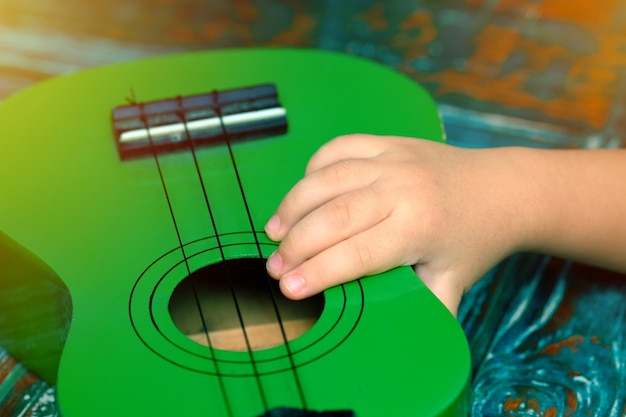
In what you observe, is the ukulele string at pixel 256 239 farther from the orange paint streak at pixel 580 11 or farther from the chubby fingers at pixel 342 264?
the orange paint streak at pixel 580 11

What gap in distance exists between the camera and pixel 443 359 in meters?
0.52

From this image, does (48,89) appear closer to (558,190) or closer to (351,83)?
(351,83)

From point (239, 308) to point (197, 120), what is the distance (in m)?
0.21

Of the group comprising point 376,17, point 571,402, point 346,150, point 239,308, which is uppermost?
point 376,17

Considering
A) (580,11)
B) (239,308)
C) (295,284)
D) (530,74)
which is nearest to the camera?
(295,284)

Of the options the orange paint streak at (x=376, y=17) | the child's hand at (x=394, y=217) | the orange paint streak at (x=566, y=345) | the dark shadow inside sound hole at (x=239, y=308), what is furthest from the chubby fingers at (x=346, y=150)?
the orange paint streak at (x=376, y=17)

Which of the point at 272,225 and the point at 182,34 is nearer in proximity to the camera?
the point at 272,225

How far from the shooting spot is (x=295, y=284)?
22.5 inches

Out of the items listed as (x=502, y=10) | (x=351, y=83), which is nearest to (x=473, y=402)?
(x=351, y=83)

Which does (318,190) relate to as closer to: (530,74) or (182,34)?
(530,74)

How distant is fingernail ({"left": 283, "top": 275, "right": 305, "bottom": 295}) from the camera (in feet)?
1.87

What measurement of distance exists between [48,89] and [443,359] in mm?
564

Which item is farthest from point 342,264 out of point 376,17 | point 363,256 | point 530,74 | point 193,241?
point 376,17

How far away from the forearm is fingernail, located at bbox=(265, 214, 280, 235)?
0.23 metres
